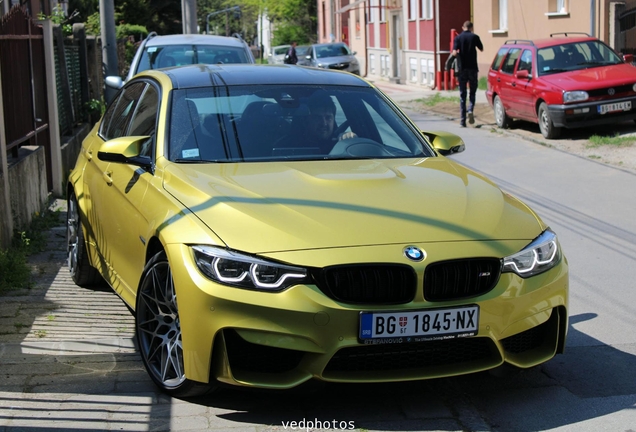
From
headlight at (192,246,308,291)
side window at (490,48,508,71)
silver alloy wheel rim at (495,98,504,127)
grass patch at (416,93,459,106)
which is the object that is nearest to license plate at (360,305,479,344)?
headlight at (192,246,308,291)

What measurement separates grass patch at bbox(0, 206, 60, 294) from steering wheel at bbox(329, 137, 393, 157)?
2718mm

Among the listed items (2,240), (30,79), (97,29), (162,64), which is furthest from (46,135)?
(97,29)

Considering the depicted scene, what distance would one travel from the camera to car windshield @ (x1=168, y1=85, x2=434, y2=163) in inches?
213

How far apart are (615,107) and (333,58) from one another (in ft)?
76.4

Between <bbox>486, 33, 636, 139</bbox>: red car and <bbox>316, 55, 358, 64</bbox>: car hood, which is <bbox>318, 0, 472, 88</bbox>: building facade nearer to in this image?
<bbox>316, 55, 358, 64</bbox>: car hood

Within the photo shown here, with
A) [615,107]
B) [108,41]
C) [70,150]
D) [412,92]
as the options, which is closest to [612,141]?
[615,107]

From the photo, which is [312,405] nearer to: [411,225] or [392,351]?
[392,351]

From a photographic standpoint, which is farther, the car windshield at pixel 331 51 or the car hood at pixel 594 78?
the car windshield at pixel 331 51

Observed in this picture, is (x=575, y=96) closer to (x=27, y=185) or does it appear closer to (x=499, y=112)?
(x=499, y=112)

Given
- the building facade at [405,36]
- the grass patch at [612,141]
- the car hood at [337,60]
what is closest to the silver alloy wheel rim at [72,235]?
the grass patch at [612,141]

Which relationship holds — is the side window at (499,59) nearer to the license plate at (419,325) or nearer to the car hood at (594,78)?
the car hood at (594,78)

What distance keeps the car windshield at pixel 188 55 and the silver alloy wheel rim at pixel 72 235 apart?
20.5 feet

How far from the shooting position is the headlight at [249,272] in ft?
13.2

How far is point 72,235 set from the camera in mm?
7203
